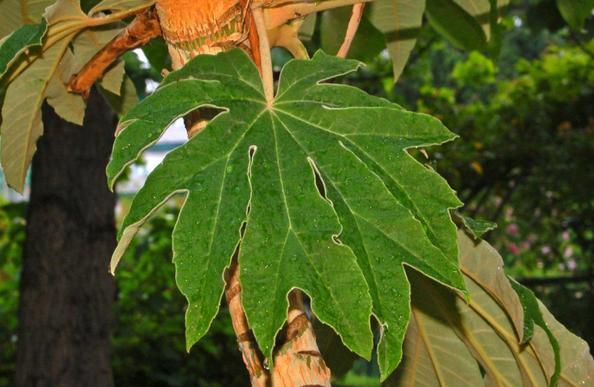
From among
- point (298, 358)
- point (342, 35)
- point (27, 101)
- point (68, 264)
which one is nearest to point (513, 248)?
point (68, 264)

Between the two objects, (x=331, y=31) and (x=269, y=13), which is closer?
(x=269, y=13)

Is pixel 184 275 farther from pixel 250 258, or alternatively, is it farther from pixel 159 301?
pixel 159 301

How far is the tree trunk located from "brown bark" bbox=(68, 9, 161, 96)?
56.9 inches

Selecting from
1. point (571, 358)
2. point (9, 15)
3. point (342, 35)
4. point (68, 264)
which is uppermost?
point (9, 15)

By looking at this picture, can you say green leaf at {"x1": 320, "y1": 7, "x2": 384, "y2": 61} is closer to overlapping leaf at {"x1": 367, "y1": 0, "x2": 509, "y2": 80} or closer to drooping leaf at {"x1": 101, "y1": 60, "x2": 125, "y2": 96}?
overlapping leaf at {"x1": 367, "y1": 0, "x2": 509, "y2": 80}

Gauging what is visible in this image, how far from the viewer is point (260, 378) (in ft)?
2.33

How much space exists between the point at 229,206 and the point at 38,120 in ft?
1.70

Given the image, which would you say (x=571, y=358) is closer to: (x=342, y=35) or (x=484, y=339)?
(x=484, y=339)

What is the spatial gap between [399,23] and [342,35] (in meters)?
0.15

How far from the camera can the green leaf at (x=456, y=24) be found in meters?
1.51

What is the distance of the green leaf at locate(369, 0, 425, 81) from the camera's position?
1.28 metres

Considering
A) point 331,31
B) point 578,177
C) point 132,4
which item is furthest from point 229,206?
point 578,177

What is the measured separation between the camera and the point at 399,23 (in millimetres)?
1305

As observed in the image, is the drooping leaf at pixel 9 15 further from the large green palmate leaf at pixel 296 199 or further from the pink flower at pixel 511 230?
the pink flower at pixel 511 230
